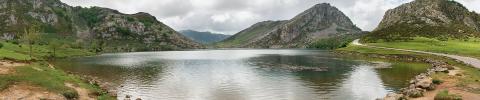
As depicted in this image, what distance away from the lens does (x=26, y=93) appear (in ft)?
175

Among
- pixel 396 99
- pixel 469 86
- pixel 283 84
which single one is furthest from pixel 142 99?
pixel 469 86

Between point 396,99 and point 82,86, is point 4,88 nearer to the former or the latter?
point 82,86

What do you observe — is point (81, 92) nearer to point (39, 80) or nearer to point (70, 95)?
point (70, 95)

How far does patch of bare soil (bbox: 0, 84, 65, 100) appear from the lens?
51.2m

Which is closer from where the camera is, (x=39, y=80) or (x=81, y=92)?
(x=81, y=92)

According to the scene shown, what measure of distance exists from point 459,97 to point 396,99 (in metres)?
7.44

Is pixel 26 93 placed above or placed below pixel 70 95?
above

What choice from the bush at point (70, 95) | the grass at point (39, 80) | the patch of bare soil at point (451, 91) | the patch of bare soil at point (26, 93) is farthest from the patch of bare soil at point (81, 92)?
the patch of bare soil at point (451, 91)

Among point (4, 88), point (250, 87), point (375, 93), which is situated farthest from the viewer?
point (250, 87)

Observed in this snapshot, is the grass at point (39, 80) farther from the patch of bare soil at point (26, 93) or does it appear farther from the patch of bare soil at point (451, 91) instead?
the patch of bare soil at point (451, 91)

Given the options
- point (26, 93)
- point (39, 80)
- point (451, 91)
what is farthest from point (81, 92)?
point (451, 91)

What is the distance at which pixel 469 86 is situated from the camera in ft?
205

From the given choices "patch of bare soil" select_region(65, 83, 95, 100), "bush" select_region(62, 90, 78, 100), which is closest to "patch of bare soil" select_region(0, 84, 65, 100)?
"bush" select_region(62, 90, 78, 100)

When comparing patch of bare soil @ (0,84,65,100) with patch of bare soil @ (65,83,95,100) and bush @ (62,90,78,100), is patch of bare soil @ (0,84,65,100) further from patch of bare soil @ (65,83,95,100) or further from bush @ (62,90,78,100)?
patch of bare soil @ (65,83,95,100)
